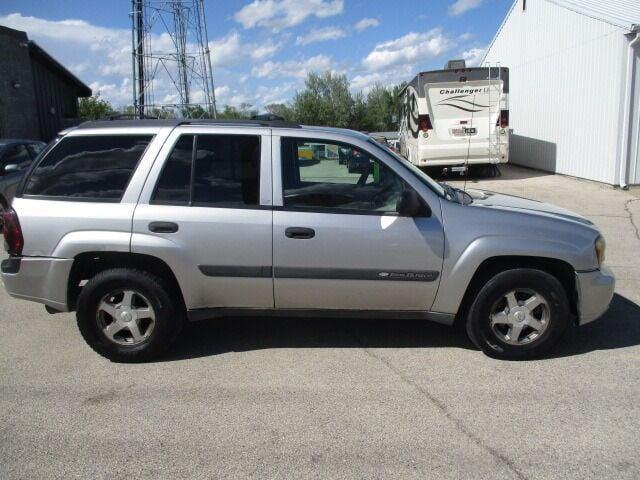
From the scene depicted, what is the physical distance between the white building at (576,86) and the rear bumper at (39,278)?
13.1 m

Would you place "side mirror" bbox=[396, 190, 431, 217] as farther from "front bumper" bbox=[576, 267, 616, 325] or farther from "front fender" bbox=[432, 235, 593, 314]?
"front bumper" bbox=[576, 267, 616, 325]

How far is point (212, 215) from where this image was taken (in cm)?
405

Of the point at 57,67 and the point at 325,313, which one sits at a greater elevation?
the point at 57,67

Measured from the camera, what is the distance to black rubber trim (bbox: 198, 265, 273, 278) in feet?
13.5

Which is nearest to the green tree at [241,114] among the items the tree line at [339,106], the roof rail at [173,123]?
the roof rail at [173,123]

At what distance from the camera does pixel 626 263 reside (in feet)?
23.6

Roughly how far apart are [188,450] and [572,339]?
3.32 metres

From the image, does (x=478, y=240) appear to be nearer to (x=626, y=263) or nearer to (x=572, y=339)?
(x=572, y=339)

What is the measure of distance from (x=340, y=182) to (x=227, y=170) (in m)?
0.88

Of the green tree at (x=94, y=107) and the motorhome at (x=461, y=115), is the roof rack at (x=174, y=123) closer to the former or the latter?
the motorhome at (x=461, y=115)

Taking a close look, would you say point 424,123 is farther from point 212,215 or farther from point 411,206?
point 212,215

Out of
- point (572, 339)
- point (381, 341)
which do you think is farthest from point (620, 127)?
point (381, 341)

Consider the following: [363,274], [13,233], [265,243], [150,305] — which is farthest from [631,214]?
Result: [13,233]

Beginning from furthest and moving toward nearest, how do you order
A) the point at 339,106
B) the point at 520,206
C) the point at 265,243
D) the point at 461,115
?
1. the point at 339,106
2. the point at 461,115
3. the point at 520,206
4. the point at 265,243
